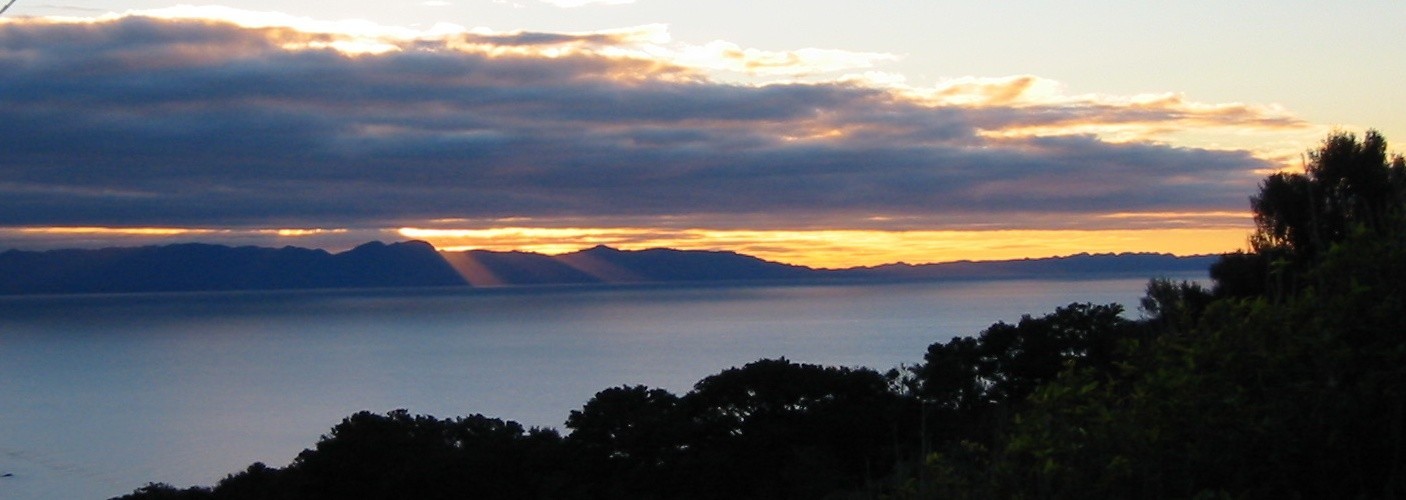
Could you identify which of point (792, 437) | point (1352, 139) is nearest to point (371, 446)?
point (792, 437)

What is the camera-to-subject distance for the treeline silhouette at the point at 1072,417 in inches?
205

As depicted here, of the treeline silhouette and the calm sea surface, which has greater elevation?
the treeline silhouette

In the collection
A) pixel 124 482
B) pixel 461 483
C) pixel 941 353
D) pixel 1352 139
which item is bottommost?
pixel 124 482

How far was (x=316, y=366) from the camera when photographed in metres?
95.2

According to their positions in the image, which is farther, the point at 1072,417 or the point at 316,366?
the point at 316,366

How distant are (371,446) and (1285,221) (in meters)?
16.9

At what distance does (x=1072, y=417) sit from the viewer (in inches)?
234

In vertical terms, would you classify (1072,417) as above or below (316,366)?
above

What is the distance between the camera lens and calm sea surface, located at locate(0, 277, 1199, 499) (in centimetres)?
5566

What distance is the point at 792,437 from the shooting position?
89.8ft

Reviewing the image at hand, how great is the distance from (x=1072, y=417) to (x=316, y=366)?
9388 centimetres

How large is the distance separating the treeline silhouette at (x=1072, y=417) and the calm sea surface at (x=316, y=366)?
24026 mm

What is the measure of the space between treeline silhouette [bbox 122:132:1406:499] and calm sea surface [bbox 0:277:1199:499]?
24.0 metres

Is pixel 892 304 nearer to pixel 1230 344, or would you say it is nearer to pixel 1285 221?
pixel 1285 221
